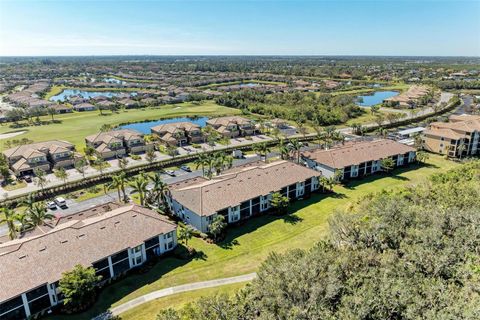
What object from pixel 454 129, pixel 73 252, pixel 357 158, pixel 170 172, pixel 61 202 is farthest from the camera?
pixel 454 129

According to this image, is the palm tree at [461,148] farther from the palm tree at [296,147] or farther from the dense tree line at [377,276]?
the dense tree line at [377,276]

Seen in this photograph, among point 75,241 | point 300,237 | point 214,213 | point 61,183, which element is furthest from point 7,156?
point 300,237

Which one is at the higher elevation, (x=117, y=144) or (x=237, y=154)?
(x=117, y=144)

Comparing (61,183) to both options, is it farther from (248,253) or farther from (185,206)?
(248,253)

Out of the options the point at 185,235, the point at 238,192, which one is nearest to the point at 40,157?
the point at 185,235

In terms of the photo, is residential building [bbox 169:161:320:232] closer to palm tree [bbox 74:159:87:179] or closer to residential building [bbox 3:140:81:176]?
palm tree [bbox 74:159:87:179]

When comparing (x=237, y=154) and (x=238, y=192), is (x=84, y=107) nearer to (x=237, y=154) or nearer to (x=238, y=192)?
(x=237, y=154)

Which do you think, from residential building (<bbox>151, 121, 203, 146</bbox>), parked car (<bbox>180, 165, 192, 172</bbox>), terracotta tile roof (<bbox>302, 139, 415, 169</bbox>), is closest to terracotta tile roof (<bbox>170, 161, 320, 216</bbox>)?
terracotta tile roof (<bbox>302, 139, 415, 169</bbox>)
